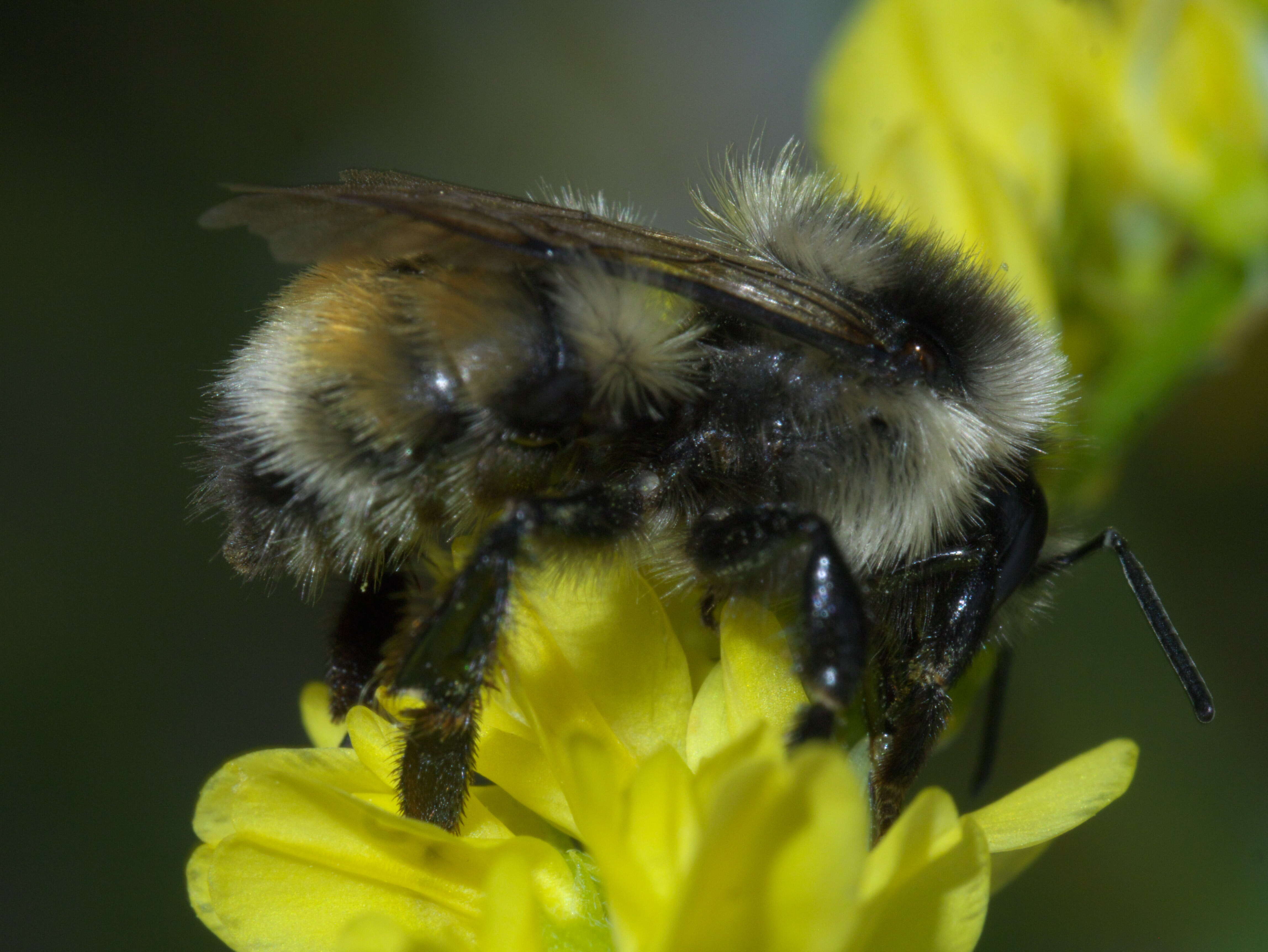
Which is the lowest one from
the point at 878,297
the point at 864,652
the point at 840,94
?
the point at 864,652

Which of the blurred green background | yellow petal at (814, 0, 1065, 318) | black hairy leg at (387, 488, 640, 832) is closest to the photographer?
Result: black hairy leg at (387, 488, 640, 832)

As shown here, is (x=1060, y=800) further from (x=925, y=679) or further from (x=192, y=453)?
(x=192, y=453)

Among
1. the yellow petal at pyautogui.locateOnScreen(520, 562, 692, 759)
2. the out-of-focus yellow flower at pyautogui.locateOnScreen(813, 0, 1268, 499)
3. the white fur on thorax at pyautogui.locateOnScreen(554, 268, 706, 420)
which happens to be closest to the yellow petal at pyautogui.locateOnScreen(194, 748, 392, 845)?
the yellow petal at pyautogui.locateOnScreen(520, 562, 692, 759)

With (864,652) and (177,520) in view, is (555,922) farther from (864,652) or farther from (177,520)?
(177,520)

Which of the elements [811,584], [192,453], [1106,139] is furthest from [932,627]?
[192,453]

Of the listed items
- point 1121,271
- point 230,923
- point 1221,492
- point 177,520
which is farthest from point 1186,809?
point 177,520

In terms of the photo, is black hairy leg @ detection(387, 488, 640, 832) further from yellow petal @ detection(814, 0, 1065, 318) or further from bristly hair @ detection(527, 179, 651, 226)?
yellow petal @ detection(814, 0, 1065, 318)

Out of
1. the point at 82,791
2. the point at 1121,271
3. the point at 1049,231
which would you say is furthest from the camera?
the point at 82,791

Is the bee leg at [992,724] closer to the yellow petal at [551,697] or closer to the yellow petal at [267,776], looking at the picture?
the yellow petal at [551,697]
